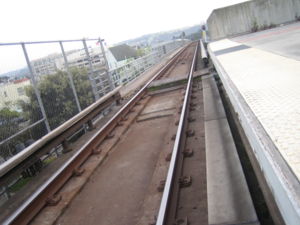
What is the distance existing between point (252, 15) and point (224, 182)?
23.5m

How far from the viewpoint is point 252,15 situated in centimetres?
2481

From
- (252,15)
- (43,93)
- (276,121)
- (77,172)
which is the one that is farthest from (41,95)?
(252,15)

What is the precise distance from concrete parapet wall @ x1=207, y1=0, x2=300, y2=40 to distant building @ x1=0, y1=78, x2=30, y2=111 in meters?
21.2

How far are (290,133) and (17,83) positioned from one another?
551cm

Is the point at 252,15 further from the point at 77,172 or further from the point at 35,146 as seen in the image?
the point at 77,172

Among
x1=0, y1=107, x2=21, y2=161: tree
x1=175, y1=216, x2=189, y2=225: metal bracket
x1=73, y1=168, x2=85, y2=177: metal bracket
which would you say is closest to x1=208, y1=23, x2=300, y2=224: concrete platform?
x1=175, y1=216, x2=189, y2=225: metal bracket

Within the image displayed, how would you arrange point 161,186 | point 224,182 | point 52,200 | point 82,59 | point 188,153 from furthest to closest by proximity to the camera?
point 82,59 < point 188,153 < point 52,200 < point 161,186 < point 224,182

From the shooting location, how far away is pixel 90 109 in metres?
8.08

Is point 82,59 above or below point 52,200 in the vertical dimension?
above

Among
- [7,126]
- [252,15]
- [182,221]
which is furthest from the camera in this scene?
[252,15]

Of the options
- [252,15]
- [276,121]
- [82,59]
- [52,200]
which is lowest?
[52,200]

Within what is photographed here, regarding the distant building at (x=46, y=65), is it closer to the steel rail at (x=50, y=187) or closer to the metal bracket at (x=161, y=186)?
the steel rail at (x=50, y=187)

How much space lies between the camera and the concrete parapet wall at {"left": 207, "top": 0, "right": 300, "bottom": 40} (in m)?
24.0

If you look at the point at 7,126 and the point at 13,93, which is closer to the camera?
the point at 7,126
